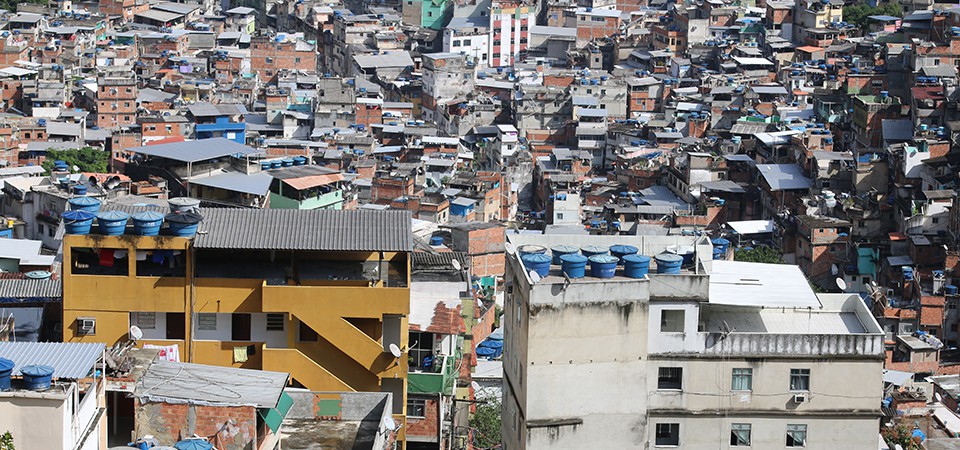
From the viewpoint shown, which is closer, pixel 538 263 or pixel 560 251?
pixel 538 263

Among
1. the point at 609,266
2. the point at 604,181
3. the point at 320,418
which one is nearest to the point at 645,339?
the point at 609,266

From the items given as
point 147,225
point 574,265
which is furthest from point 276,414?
point 574,265

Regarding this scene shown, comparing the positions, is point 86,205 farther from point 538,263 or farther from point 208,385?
point 538,263

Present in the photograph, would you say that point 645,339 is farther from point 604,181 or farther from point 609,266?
point 604,181

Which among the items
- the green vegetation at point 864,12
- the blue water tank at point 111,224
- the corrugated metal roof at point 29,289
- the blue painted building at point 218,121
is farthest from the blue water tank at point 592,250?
the green vegetation at point 864,12

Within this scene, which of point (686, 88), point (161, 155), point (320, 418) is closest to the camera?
point (320, 418)

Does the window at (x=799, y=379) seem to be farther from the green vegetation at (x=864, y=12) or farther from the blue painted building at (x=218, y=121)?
the green vegetation at (x=864, y=12)
